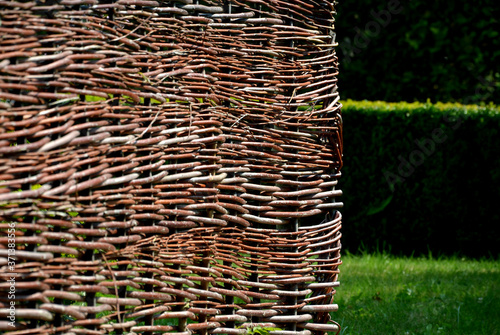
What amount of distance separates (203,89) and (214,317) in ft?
3.38

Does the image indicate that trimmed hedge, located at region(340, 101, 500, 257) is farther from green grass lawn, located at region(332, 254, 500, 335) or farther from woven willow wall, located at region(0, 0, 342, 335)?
woven willow wall, located at region(0, 0, 342, 335)

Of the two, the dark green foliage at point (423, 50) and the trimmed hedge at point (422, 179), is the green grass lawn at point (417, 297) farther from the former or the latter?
the dark green foliage at point (423, 50)

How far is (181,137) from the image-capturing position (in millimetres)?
2211

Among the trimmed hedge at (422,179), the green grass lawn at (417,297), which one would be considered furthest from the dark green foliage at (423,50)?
the green grass lawn at (417,297)

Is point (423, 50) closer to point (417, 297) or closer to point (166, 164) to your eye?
point (417, 297)

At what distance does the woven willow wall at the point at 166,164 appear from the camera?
182 cm

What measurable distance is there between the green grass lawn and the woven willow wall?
1234 mm

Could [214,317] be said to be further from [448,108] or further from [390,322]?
[448,108]

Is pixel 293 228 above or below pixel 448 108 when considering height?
below

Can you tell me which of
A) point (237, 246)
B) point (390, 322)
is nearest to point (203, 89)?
point (237, 246)

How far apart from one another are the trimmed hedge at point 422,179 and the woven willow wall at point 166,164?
4144mm

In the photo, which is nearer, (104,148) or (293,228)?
(104,148)

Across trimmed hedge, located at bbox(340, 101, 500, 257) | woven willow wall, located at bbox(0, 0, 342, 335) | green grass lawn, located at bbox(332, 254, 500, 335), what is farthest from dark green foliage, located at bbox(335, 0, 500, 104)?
woven willow wall, located at bbox(0, 0, 342, 335)

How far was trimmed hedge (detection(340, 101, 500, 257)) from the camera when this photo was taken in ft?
21.6
